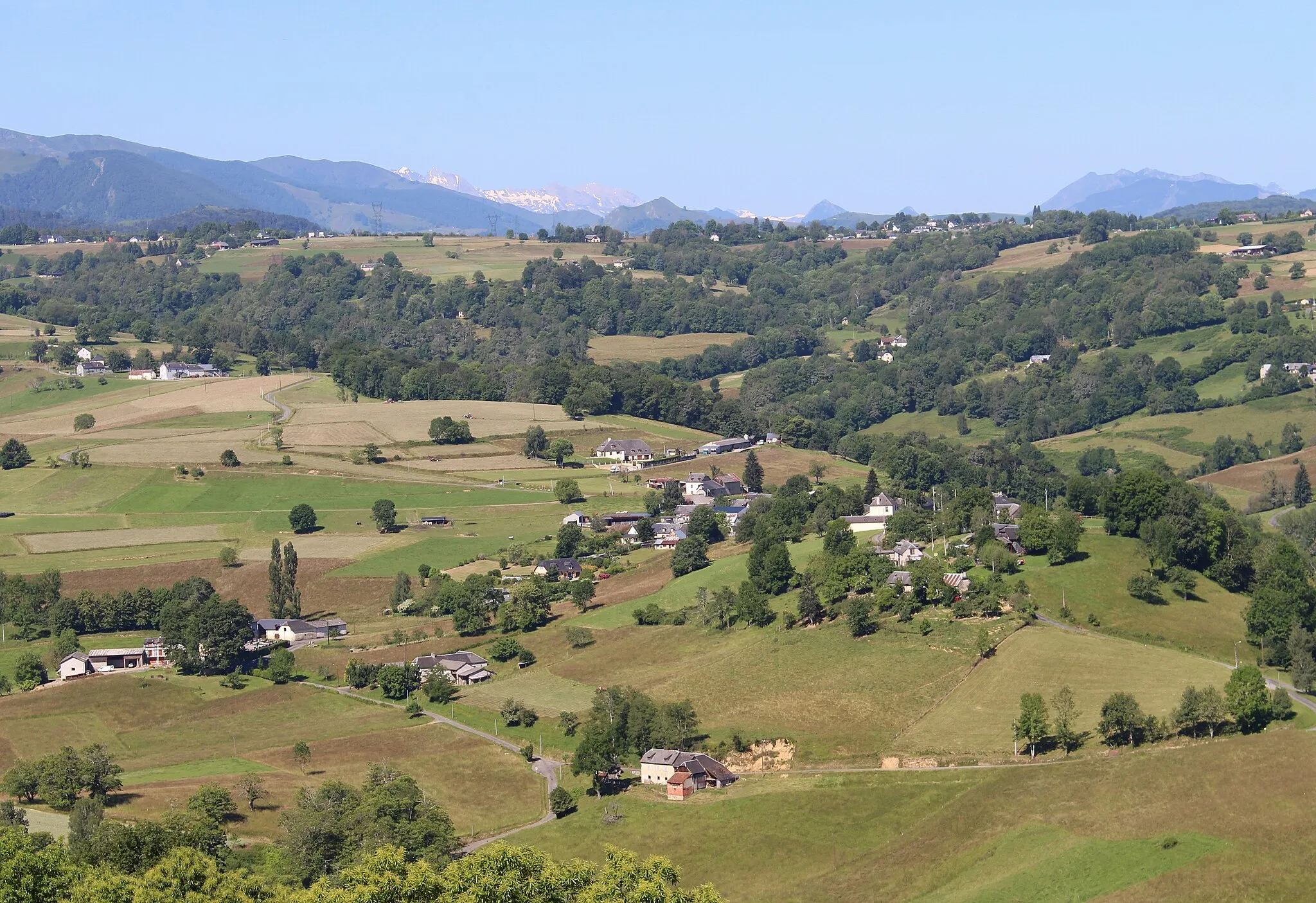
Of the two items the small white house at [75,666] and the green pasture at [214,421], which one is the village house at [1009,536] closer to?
the small white house at [75,666]

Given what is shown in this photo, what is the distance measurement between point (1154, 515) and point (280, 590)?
5204cm

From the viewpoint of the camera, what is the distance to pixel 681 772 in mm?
65938

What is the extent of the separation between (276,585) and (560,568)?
18.4 meters

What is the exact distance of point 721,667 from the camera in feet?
260

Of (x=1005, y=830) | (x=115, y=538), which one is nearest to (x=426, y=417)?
(x=115, y=538)

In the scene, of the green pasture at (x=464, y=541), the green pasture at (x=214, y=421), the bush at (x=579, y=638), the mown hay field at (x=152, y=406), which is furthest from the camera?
the mown hay field at (x=152, y=406)

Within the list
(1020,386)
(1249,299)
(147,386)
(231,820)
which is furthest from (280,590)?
(1249,299)

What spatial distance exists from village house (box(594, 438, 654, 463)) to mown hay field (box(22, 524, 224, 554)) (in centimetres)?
4099

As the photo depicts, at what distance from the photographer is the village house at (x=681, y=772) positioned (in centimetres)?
6519

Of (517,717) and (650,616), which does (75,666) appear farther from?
(650,616)

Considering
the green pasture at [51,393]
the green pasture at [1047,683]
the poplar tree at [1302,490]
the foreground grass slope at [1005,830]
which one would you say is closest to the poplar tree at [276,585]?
the foreground grass slope at [1005,830]

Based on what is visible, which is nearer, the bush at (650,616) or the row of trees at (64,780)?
the row of trees at (64,780)

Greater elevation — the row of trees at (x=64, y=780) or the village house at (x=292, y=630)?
the row of trees at (x=64, y=780)

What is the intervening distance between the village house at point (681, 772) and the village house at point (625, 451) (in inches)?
2971
